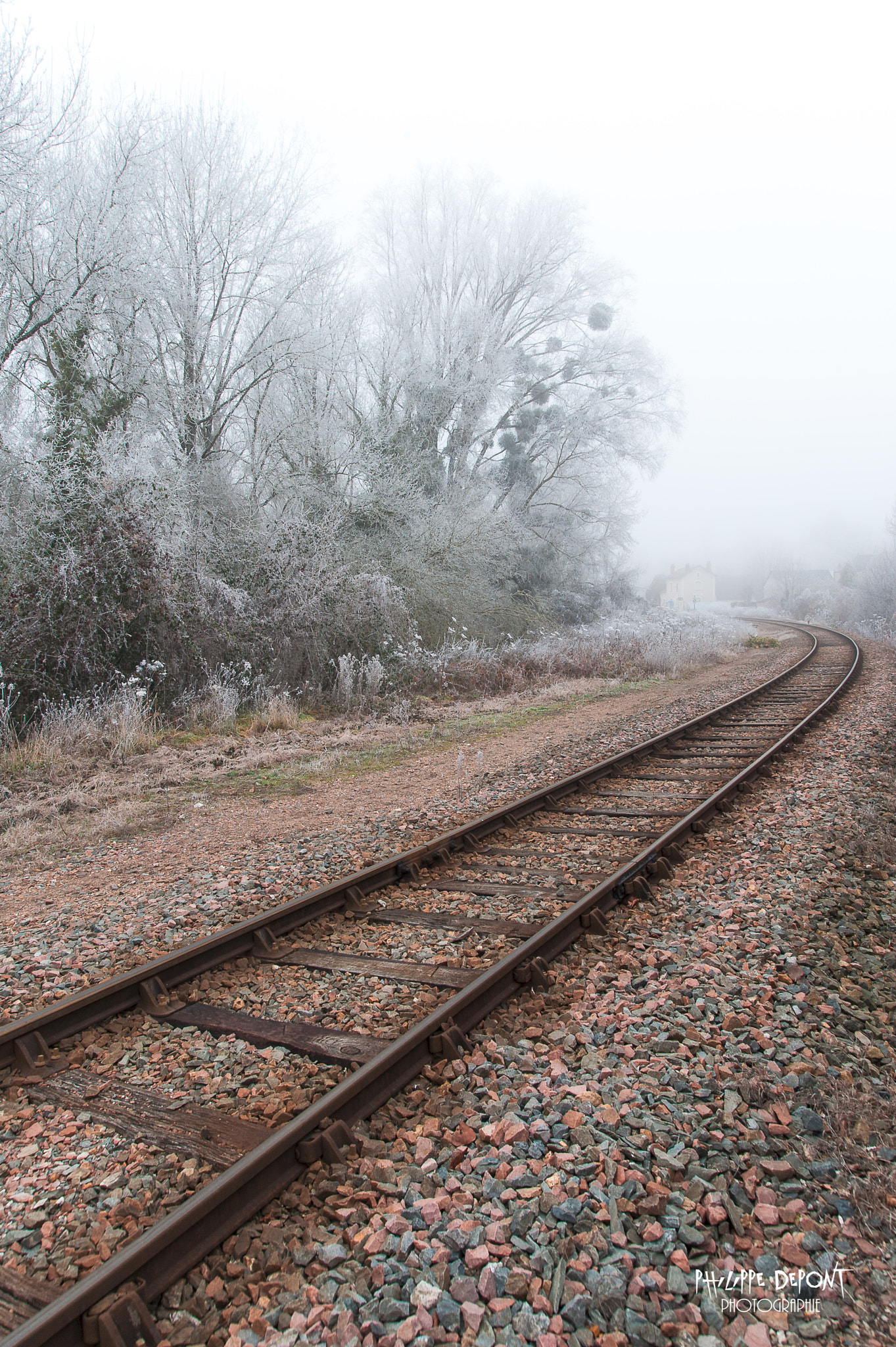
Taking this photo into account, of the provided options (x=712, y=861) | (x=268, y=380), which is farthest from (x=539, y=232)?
(x=712, y=861)

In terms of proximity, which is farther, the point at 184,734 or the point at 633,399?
the point at 633,399

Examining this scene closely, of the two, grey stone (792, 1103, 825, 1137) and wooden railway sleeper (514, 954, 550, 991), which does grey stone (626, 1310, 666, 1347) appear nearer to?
grey stone (792, 1103, 825, 1137)

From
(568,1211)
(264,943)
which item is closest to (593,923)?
(264,943)

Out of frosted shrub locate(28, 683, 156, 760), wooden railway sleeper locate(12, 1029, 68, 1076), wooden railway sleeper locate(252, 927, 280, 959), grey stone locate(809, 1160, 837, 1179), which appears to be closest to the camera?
grey stone locate(809, 1160, 837, 1179)

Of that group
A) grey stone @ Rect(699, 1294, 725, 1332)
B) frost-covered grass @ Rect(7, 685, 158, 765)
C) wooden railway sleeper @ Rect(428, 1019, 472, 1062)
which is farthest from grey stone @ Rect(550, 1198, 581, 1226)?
frost-covered grass @ Rect(7, 685, 158, 765)

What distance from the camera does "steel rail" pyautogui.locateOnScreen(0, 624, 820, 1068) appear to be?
11.4 ft

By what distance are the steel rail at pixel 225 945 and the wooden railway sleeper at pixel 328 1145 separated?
1.47m

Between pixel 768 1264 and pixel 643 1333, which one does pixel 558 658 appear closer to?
pixel 768 1264

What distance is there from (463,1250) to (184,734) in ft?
31.0

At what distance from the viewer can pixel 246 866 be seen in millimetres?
5762

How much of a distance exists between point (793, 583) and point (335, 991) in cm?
8711

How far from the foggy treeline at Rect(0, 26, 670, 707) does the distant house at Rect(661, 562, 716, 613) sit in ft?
259

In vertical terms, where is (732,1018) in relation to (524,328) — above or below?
below

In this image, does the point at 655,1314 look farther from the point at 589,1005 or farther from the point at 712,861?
the point at 712,861
